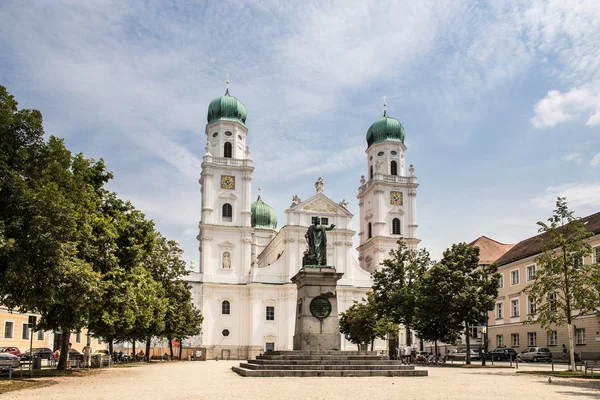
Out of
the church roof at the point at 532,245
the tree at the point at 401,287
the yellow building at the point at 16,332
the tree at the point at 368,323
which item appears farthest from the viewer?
the tree at the point at 368,323

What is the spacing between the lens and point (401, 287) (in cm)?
4844

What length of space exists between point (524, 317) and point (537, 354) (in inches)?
281

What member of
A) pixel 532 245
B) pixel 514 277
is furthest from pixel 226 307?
pixel 532 245

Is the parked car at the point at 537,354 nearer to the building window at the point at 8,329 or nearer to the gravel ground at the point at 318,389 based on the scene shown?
the gravel ground at the point at 318,389

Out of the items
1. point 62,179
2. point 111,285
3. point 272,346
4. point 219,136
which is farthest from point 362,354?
point 219,136

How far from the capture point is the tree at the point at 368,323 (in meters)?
48.4

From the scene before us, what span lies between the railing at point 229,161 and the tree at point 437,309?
132 feet

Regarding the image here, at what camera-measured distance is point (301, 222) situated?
7500 cm

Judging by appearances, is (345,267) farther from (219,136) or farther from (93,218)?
(93,218)

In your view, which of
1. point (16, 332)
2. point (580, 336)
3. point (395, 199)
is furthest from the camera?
point (395, 199)

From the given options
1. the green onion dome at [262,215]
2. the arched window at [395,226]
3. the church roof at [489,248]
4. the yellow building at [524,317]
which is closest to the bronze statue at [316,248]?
the yellow building at [524,317]

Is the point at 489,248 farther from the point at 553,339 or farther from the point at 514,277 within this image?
the point at 553,339

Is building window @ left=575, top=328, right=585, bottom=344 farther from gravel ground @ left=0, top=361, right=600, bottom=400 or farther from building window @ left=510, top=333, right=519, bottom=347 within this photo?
gravel ground @ left=0, top=361, right=600, bottom=400

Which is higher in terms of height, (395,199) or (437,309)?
(395,199)
